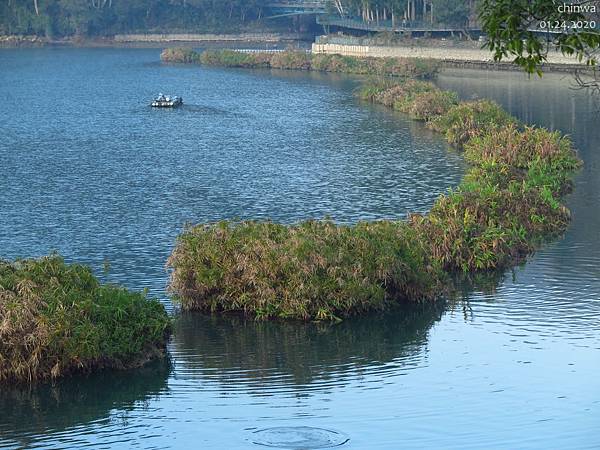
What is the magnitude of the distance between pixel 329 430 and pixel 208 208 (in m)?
32.3

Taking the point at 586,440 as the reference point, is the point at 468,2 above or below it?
above

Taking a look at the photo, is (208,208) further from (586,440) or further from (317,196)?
(586,440)

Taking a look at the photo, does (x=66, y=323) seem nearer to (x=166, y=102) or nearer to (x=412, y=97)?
(x=412, y=97)

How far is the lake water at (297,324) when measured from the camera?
33.8m

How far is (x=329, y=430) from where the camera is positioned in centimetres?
3269

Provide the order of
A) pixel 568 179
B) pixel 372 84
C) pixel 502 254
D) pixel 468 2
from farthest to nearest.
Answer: pixel 468 2 < pixel 372 84 < pixel 568 179 < pixel 502 254

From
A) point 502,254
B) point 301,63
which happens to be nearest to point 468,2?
point 301,63

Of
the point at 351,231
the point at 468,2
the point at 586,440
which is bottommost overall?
the point at 586,440

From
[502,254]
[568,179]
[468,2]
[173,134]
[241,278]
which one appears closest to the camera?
[241,278]

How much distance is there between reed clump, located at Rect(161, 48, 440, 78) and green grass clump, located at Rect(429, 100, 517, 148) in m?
51.0

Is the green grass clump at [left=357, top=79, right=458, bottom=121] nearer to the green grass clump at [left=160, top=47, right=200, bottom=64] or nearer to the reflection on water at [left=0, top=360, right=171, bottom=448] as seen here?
the green grass clump at [left=160, top=47, right=200, bottom=64]

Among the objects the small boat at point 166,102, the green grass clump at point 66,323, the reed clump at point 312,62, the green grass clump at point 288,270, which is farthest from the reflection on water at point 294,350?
the reed clump at point 312,62

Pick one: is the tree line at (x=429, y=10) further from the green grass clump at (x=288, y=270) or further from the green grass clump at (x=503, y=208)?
the green grass clump at (x=288, y=270)

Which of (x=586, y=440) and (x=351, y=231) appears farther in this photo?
(x=351, y=231)
